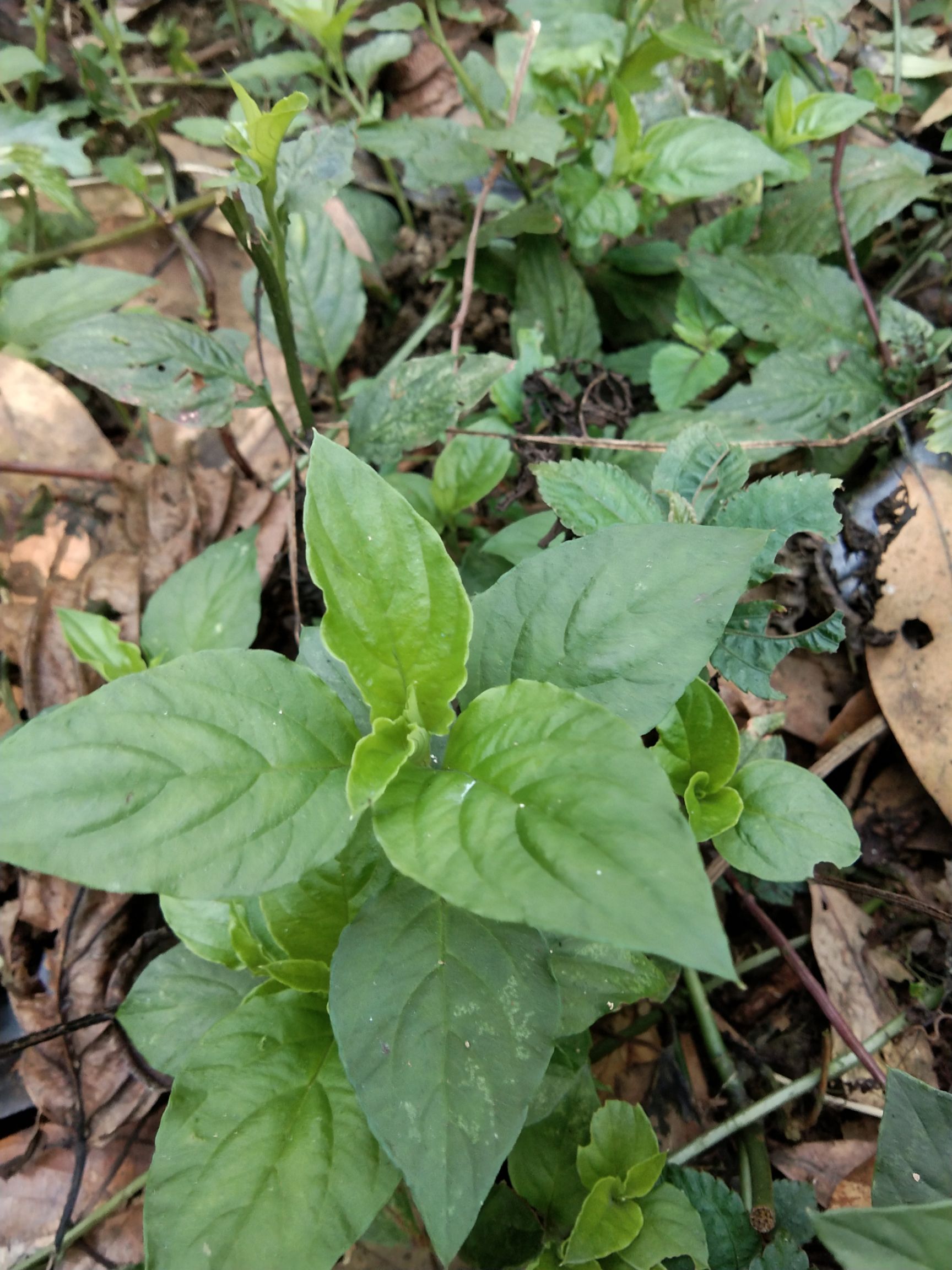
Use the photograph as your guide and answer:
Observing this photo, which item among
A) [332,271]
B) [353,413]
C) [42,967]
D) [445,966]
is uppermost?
[332,271]

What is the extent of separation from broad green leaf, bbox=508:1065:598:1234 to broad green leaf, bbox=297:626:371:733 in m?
0.71

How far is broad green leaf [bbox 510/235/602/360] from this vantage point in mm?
2166

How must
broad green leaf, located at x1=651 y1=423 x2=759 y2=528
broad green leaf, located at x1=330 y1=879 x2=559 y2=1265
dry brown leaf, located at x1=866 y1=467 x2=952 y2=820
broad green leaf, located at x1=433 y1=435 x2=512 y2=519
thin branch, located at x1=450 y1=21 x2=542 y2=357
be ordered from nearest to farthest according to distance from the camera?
1. broad green leaf, located at x1=330 y1=879 x2=559 y2=1265
2. broad green leaf, located at x1=651 y1=423 x2=759 y2=528
3. dry brown leaf, located at x1=866 y1=467 x2=952 y2=820
4. broad green leaf, located at x1=433 y1=435 x2=512 y2=519
5. thin branch, located at x1=450 y1=21 x2=542 y2=357

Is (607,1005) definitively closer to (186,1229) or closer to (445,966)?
(445,966)

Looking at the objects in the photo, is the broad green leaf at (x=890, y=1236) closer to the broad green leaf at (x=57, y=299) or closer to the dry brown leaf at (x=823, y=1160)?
the dry brown leaf at (x=823, y=1160)

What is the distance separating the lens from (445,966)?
3.25 ft

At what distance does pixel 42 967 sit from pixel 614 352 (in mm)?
2142

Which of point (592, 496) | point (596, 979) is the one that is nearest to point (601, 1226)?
point (596, 979)

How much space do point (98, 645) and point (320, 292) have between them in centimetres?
108

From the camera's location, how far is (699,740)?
1271 mm

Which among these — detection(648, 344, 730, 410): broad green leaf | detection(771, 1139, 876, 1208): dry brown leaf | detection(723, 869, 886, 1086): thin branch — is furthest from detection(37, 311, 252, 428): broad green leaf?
detection(771, 1139, 876, 1208): dry brown leaf

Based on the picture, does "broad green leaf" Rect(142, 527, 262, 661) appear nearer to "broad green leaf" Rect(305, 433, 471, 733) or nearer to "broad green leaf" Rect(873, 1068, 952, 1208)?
"broad green leaf" Rect(305, 433, 471, 733)

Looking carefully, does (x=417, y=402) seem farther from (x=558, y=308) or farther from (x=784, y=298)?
(x=784, y=298)

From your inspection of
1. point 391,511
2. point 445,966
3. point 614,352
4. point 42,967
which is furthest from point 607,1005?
point 614,352
